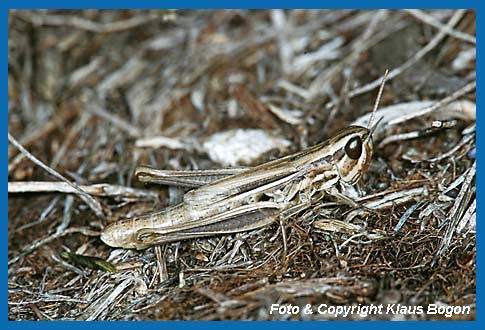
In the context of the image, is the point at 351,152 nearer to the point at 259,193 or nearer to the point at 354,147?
the point at 354,147

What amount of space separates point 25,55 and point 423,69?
2.47 m

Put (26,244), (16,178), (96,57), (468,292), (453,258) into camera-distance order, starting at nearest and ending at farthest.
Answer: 1. (468,292)
2. (453,258)
3. (26,244)
4. (16,178)
5. (96,57)

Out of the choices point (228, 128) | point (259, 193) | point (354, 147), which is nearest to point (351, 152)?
point (354, 147)

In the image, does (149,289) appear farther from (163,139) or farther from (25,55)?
(25,55)

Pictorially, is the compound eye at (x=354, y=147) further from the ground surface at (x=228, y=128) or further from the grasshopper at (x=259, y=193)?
the ground surface at (x=228, y=128)

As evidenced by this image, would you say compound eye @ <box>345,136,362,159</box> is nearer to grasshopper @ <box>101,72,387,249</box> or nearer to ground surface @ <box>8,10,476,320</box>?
grasshopper @ <box>101,72,387,249</box>

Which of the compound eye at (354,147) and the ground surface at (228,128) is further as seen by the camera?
the compound eye at (354,147)

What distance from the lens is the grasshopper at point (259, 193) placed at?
8.08 feet

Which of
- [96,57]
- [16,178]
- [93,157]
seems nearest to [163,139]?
[93,157]

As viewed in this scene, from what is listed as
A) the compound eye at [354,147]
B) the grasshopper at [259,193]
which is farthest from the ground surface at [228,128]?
the compound eye at [354,147]

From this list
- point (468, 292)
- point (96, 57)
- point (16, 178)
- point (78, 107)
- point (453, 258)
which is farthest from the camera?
point (96, 57)

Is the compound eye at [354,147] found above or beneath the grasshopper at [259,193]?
above

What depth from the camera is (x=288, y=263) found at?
7.81ft

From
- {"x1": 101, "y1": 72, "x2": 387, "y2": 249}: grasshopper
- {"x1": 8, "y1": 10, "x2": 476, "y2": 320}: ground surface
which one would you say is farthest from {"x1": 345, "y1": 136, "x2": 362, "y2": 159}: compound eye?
{"x1": 8, "y1": 10, "x2": 476, "y2": 320}: ground surface
